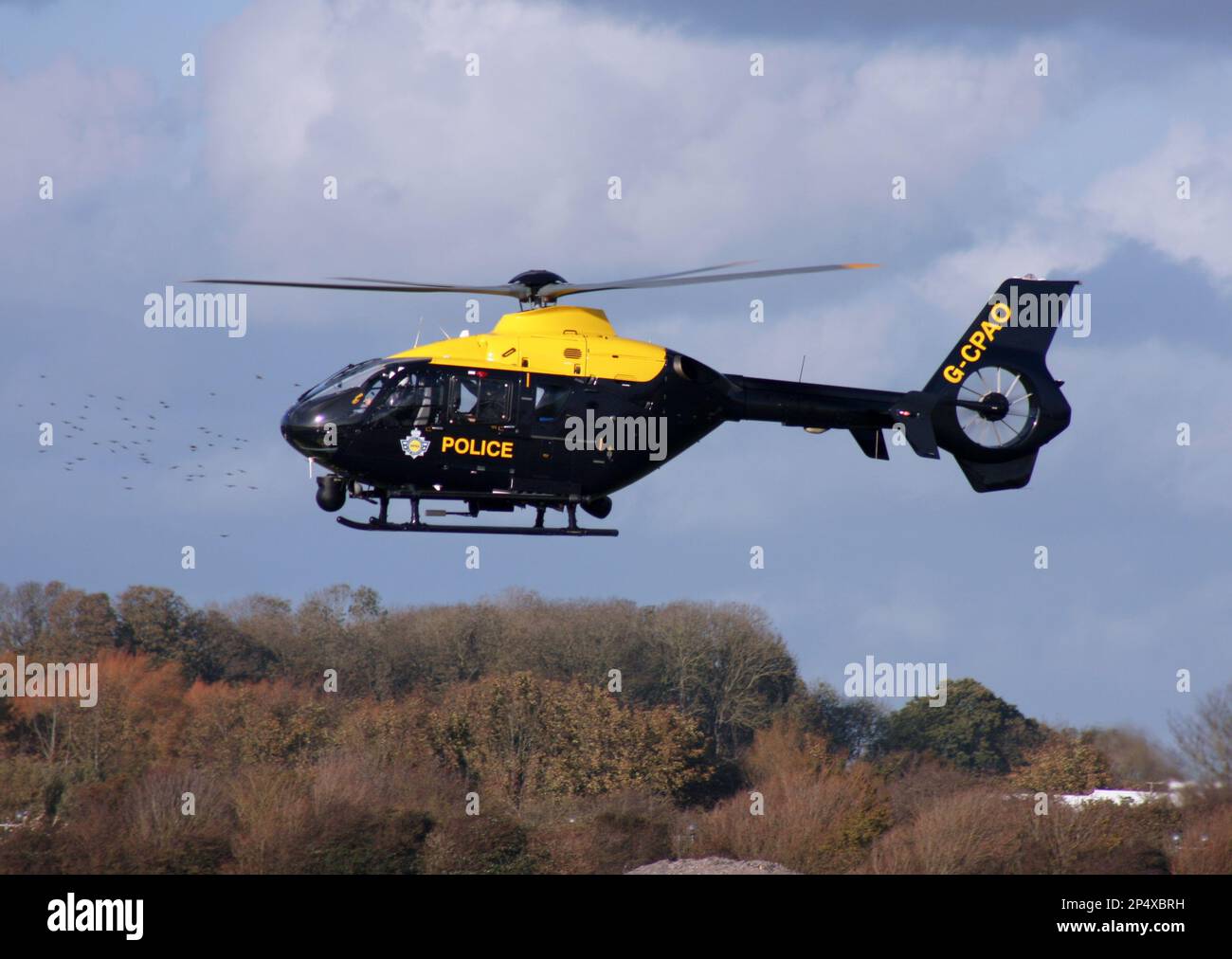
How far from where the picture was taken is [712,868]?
41312mm

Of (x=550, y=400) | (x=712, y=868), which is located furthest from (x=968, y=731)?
(x=550, y=400)

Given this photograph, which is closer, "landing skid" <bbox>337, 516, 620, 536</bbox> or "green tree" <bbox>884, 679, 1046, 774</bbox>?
"landing skid" <bbox>337, 516, 620, 536</bbox>

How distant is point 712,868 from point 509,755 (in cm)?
807

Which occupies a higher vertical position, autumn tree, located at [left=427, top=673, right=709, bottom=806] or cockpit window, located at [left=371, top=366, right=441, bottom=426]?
cockpit window, located at [left=371, top=366, right=441, bottom=426]

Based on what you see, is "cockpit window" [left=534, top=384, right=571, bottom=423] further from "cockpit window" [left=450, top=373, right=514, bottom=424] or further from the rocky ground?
the rocky ground

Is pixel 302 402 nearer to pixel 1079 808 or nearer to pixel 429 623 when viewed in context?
pixel 1079 808

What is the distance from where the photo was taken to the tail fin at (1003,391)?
3416cm

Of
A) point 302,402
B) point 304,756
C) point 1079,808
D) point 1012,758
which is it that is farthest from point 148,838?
point 1012,758

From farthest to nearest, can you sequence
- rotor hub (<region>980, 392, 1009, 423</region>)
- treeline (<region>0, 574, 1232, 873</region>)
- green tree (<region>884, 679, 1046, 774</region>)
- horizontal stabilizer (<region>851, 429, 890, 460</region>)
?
green tree (<region>884, 679, 1046, 774</region>) < treeline (<region>0, 574, 1232, 873</region>) < rotor hub (<region>980, 392, 1009, 423</region>) < horizontal stabilizer (<region>851, 429, 890, 460</region>)

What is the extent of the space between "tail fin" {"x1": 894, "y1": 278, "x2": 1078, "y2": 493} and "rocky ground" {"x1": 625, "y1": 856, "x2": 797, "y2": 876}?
10460 millimetres

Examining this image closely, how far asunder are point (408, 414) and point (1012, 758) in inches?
1180

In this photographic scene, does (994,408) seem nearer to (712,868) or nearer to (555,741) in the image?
(712,868)

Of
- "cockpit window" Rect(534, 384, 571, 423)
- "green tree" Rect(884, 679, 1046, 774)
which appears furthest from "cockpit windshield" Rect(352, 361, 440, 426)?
"green tree" Rect(884, 679, 1046, 774)

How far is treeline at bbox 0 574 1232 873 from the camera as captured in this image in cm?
4034
